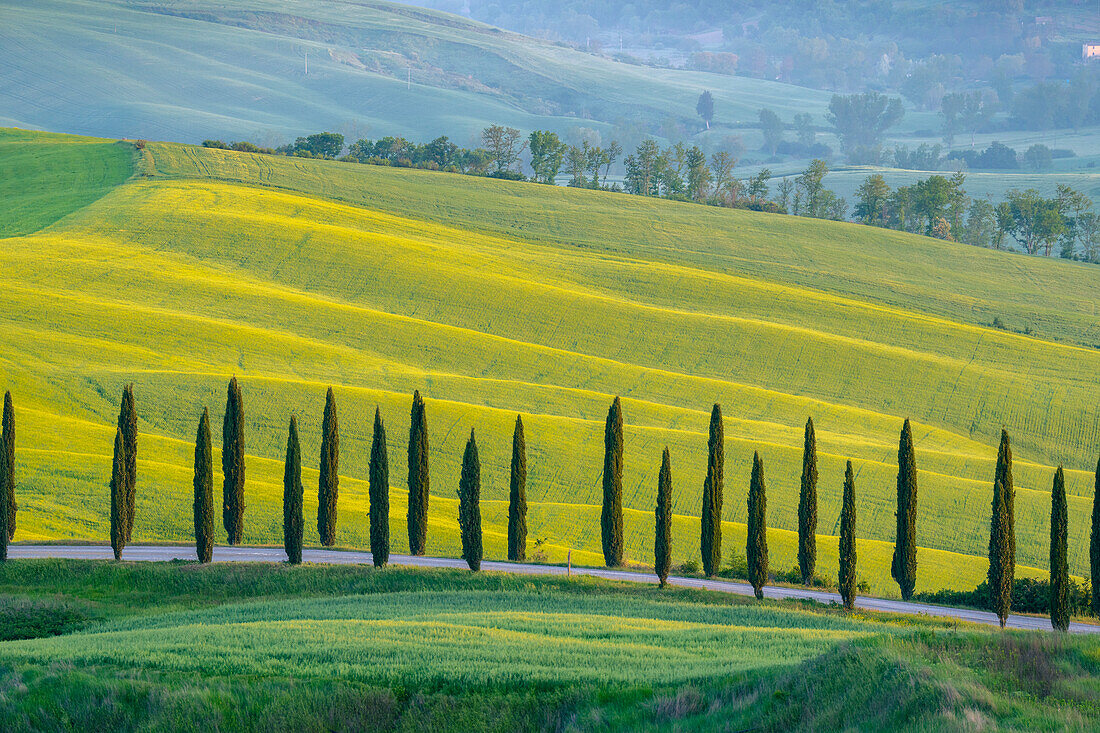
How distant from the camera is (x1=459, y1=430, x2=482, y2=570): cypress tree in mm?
49375

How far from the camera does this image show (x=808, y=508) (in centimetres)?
5062

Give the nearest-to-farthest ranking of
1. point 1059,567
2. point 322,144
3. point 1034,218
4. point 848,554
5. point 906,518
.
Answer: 1. point 1059,567
2. point 848,554
3. point 906,518
4. point 1034,218
5. point 322,144

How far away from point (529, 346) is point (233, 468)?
42995 mm

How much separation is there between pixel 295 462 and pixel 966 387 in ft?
220

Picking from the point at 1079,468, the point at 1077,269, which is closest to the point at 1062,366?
the point at 1079,468

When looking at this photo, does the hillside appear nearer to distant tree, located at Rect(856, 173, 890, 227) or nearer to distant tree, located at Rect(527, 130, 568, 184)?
distant tree, located at Rect(856, 173, 890, 227)

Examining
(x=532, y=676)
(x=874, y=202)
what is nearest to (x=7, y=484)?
(x=532, y=676)

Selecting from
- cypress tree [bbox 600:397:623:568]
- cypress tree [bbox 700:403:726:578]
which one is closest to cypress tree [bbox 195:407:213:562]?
cypress tree [bbox 600:397:623:568]

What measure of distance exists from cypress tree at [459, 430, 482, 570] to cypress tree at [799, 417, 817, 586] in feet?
49.9

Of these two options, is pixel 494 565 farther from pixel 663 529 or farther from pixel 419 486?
pixel 663 529

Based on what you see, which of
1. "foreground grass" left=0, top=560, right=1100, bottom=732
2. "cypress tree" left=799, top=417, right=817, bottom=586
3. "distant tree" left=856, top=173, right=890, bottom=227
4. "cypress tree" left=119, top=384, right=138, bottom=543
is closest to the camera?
"foreground grass" left=0, top=560, right=1100, bottom=732

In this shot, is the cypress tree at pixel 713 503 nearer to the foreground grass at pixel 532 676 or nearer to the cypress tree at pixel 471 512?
the cypress tree at pixel 471 512

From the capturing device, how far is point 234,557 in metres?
52.3

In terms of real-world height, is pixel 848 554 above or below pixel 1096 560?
below
